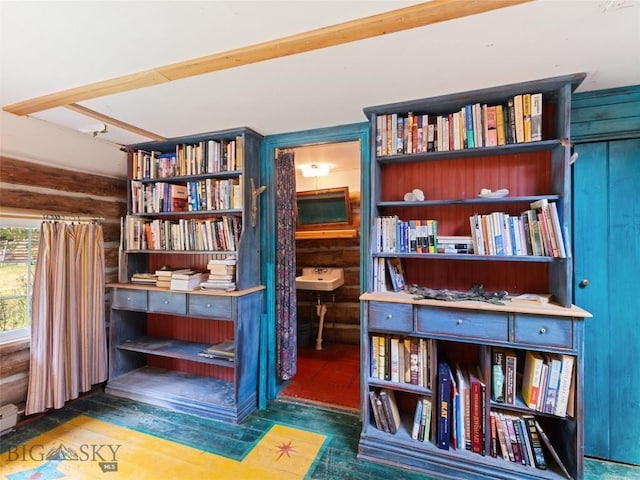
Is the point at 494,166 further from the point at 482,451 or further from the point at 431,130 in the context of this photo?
the point at 482,451

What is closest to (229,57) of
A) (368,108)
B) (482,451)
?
(368,108)

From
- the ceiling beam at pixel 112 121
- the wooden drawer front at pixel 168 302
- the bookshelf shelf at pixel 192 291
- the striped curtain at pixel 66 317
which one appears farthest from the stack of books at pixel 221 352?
the ceiling beam at pixel 112 121

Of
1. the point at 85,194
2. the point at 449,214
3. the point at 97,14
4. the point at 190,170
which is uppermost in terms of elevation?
the point at 97,14

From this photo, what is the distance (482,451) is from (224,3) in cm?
248

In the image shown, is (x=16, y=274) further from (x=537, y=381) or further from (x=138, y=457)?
(x=537, y=381)

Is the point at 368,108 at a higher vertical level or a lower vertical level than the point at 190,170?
higher

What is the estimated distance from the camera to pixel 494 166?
1.99m

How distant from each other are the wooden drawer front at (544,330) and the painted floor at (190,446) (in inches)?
34.8

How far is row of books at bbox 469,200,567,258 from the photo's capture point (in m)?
1.64

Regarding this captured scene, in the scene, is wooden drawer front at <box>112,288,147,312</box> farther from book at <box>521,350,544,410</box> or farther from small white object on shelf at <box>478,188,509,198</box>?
book at <box>521,350,544,410</box>

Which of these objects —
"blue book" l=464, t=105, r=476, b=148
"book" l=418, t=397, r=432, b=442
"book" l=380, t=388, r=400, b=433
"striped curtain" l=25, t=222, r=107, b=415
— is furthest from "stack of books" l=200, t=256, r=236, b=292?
"blue book" l=464, t=105, r=476, b=148

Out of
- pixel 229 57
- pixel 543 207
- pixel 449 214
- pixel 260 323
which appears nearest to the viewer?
pixel 229 57

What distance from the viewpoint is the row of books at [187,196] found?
8.03 feet

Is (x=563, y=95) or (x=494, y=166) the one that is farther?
(x=494, y=166)
